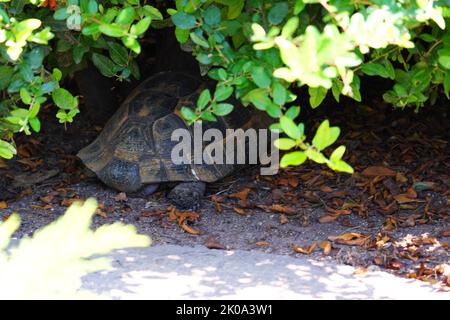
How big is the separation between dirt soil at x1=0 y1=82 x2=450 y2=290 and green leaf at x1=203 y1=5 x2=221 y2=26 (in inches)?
53.2

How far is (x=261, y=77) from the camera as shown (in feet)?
7.98

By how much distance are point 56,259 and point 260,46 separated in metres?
1.29

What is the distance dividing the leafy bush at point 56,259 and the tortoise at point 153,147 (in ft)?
11.0

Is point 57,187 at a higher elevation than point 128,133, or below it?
below

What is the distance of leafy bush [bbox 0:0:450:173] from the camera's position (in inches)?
79.8

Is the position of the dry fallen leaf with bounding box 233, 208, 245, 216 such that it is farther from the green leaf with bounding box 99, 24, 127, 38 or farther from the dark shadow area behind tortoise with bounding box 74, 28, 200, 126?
the green leaf with bounding box 99, 24, 127, 38

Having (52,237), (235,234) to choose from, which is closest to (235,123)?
(235,234)

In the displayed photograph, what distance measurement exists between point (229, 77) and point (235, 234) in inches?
55.6

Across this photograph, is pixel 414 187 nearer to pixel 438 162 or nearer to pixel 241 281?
pixel 438 162

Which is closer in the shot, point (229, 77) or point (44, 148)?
point (229, 77)

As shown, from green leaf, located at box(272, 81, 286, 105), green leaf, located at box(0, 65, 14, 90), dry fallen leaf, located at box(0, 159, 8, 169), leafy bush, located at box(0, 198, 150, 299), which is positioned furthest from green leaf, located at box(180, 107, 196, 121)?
dry fallen leaf, located at box(0, 159, 8, 169)

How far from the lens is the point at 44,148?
5.34 metres

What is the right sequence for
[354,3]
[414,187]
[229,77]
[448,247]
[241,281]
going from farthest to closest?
[414,187] < [448,247] < [241,281] < [229,77] < [354,3]

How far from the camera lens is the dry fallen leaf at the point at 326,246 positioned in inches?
143
